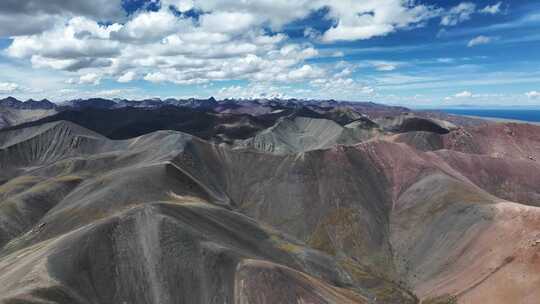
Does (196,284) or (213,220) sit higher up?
(213,220)

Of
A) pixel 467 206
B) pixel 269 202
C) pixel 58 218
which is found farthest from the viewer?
pixel 269 202

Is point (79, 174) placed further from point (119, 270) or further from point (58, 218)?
point (119, 270)

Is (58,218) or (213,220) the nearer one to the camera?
(213,220)

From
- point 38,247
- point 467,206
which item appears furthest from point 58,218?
point 467,206

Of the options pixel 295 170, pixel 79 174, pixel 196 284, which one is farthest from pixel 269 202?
pixel 196 284

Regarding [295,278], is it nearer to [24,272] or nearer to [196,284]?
[196,284]

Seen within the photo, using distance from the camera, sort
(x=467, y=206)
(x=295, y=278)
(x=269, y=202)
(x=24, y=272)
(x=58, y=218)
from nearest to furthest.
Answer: (x=24, y=272) → (x=295, y=278) → (x=58, y=218) → (x=467, y=206) → (x=269, y=202)
